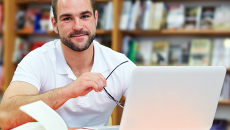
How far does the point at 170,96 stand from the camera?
78cm

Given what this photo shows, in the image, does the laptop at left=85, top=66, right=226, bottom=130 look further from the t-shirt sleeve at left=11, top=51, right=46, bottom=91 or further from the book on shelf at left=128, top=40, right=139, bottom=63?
the book on shelf at left=128, top=40, right=139, bottom=63

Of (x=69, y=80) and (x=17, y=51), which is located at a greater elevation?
(x=69, y=80)

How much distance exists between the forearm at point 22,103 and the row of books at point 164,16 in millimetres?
1647

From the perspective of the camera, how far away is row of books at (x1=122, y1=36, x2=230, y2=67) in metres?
2.54

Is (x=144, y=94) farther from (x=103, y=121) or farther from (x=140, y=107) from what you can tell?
(x=103, y=121)

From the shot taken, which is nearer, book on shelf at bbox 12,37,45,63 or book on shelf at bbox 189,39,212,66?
book on shelf at bbox 189,39,212,66

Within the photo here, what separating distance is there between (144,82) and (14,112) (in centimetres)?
62

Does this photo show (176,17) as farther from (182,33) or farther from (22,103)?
(22,103)

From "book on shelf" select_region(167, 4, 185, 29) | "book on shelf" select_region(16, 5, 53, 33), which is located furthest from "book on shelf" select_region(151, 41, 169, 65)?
"book on shelf" select_region(16, 5, 53, 33)

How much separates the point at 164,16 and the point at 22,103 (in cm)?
193

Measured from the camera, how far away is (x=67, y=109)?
1288mm

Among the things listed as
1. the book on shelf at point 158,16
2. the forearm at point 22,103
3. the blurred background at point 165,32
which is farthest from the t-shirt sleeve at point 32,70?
the book on shelf at point 158,16

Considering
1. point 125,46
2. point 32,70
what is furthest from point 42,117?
point 125,46

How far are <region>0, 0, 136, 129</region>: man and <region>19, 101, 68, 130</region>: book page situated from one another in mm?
311
